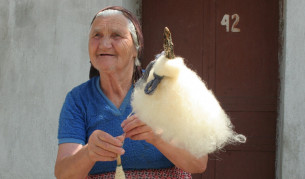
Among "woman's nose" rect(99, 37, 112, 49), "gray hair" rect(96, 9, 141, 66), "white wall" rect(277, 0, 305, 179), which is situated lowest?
"white wall" rect(277, 0, 305, 179)

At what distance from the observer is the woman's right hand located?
138cm

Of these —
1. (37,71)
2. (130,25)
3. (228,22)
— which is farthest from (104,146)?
(228,22)

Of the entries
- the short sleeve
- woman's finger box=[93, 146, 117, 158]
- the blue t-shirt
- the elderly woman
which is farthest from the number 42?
woman's finger box=[93, 146, 117, 158]

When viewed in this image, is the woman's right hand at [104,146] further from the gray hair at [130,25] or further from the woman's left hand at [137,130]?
the gray hair at [130,25]

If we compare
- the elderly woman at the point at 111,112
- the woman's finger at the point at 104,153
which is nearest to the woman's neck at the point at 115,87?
the elderly woman at the point at 111,112

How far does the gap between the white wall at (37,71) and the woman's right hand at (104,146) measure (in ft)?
8.51

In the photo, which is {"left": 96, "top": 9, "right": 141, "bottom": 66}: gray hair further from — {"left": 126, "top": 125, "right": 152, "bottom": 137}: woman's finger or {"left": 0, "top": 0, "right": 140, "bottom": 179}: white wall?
{"left": 0, "top": 0, "right": 140, "bottom": 179}: white wall

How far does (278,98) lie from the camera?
12.7 feet

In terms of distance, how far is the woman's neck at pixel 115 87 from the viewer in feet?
5.92

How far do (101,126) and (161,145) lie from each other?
36 centimetres

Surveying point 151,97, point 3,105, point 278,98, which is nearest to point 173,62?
point 151,97

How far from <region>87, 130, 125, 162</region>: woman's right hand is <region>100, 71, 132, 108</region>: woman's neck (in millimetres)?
391

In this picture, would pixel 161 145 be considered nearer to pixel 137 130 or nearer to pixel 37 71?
pixel 137 130

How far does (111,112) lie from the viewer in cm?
173
